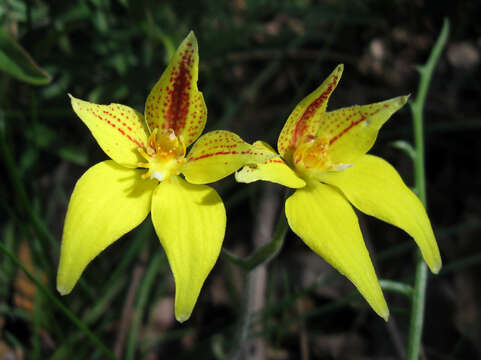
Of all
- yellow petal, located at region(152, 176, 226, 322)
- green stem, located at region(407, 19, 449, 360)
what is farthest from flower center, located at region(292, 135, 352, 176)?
green stem, located at region(407, 19, 449, 360)

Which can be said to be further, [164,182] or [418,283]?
[418,283]

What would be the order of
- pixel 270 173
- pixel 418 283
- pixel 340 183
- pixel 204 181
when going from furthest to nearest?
pixel 418 283 → pixel 340 183 → pixel 204 181 → pixel 270 173

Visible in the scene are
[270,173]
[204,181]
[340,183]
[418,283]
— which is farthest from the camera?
[418,283]

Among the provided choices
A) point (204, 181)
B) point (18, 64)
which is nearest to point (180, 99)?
point (204, 181)

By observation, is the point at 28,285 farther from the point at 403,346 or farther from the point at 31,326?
the point at 403,346

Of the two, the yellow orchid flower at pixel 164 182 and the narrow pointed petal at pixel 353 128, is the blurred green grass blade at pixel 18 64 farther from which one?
the narrow pointed petal at pixel 353 128

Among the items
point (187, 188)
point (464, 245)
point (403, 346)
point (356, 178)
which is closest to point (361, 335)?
point (403, 346)

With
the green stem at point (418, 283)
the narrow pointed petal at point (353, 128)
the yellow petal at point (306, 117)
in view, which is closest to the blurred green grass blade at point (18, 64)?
the yellow petal at point (306, 117)

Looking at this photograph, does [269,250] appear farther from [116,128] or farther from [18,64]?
[18,64]
